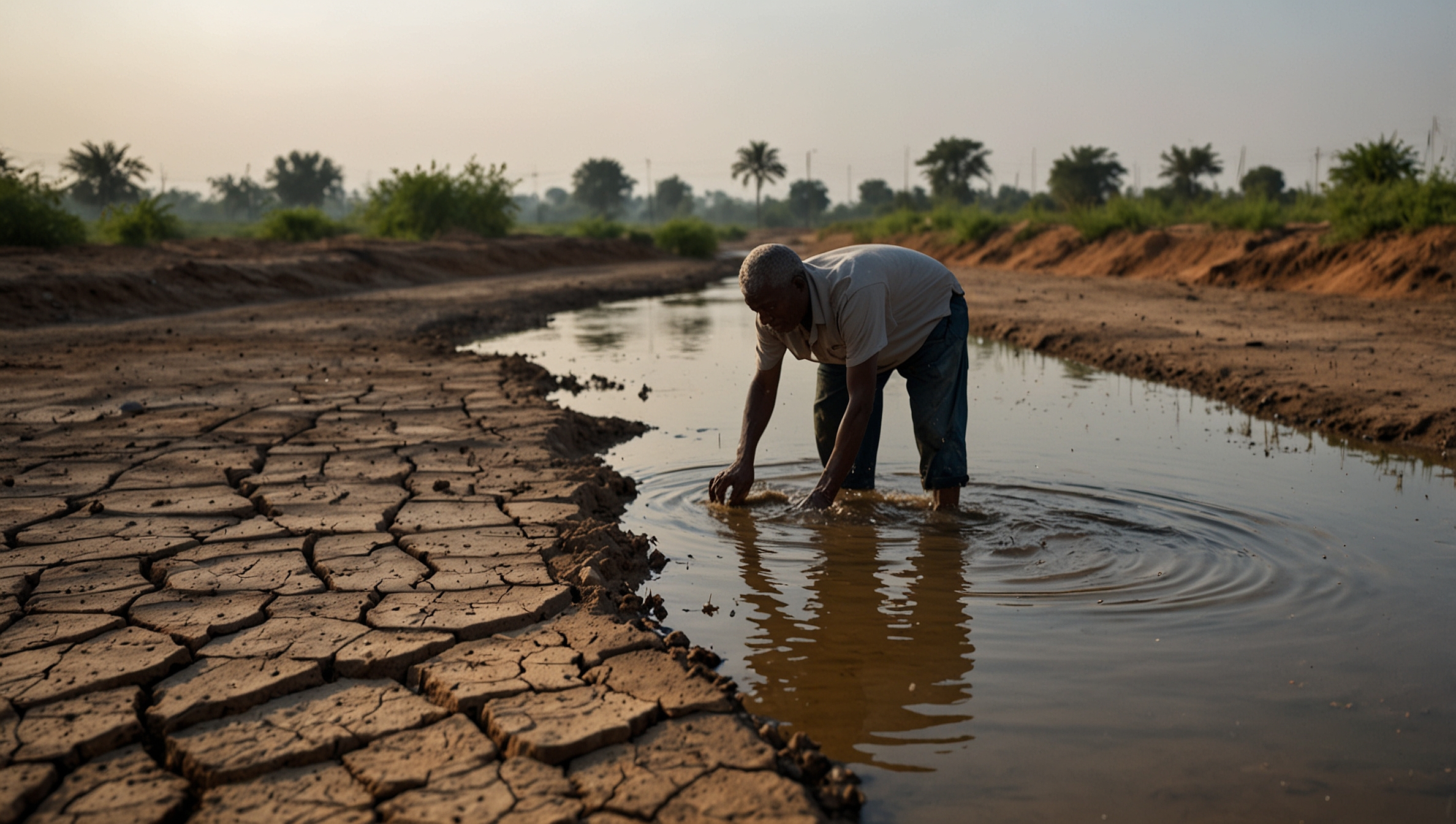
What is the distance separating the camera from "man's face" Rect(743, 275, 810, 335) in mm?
3537

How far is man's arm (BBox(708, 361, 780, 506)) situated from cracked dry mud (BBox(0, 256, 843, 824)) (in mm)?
491

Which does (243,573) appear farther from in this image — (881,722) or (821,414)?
(821,414)

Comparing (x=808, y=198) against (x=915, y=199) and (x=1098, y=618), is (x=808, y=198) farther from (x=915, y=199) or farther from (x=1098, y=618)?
(x=1098, y=618)

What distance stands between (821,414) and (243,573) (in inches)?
95.8

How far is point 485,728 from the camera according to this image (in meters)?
2.35

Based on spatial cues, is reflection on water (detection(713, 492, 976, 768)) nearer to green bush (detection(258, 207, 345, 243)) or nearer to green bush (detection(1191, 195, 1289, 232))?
green bush (detection(1191, 195, 1289, 232))

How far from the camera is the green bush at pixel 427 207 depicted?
2972 cm

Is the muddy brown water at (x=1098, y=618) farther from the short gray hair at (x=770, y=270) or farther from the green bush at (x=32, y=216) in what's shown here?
the green bush at (x=32, y=216)

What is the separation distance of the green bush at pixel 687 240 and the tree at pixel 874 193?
73064 millimetres

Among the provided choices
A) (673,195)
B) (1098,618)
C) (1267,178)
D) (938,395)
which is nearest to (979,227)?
(938,395)

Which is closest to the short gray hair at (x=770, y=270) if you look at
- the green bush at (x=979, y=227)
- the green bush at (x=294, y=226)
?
the green bush at (x=294, y=226)

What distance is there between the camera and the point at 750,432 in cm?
405

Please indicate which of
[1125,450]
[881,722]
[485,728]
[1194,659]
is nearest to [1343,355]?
[1125,450]

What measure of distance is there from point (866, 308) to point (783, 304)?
31 cm
